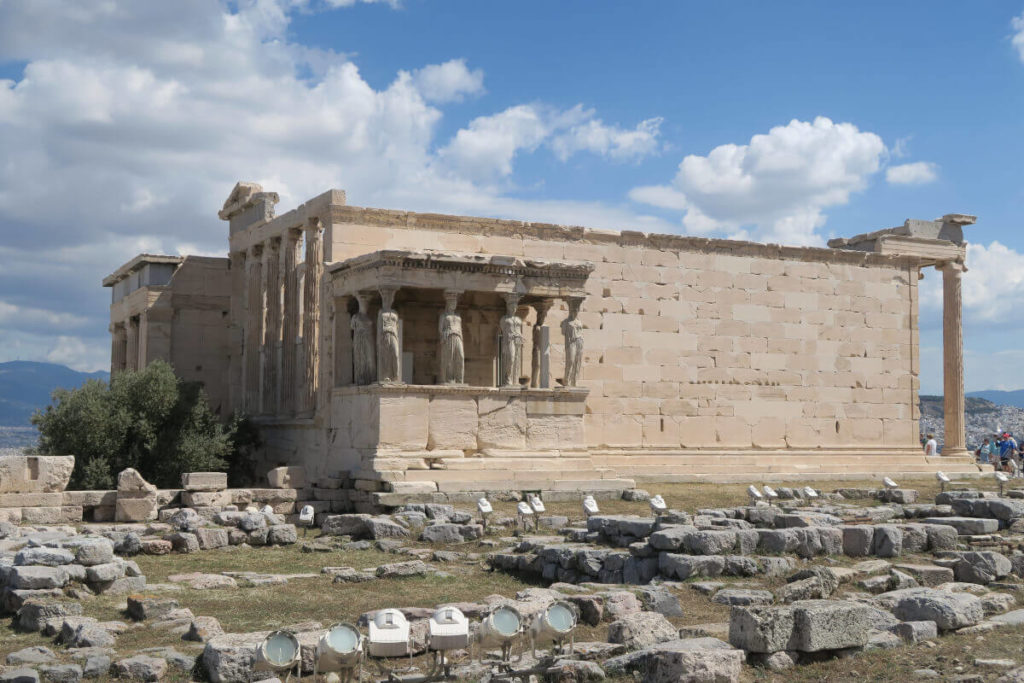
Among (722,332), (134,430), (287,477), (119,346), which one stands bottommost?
(287,477)

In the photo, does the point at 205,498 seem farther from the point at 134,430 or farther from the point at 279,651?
the point at 279,651

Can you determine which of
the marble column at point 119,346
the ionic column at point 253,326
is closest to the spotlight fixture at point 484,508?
the ionic column at point 253,326

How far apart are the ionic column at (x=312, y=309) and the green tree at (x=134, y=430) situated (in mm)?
1893

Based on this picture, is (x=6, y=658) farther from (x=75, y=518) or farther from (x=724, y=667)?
(x=75, y=518)

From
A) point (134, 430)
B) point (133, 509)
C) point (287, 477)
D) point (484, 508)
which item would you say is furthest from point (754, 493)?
point (134, 430)

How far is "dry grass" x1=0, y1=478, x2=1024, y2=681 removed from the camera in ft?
28.4

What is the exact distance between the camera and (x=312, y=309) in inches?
966

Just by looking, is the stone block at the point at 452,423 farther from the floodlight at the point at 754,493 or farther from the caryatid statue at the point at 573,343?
the floodlight at the point at 754,493

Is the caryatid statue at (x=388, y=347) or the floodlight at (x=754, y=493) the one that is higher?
the caryatid statue at (x=388, y=347)

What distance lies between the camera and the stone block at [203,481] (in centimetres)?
1975

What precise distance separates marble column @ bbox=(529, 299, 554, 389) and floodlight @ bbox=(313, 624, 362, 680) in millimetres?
14919

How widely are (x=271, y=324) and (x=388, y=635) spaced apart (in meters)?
19.6

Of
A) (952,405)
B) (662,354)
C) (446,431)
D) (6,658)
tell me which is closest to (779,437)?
(662,354)

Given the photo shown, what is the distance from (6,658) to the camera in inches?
351
